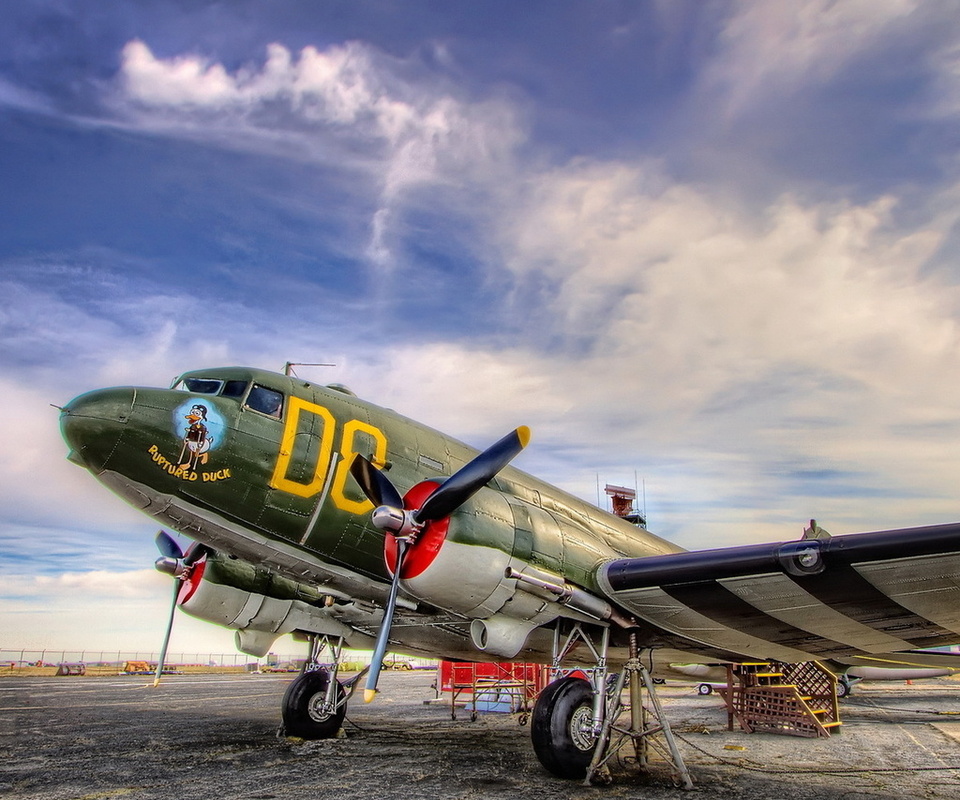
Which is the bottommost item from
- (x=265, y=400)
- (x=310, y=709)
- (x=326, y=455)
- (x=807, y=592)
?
(x=310, y=709)

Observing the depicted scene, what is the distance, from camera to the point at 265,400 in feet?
29.8

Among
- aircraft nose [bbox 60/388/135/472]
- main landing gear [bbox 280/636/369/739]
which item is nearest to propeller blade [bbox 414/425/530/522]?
aircraft nose [bbox 60/388/135/472]

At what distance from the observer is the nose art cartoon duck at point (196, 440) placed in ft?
27.1

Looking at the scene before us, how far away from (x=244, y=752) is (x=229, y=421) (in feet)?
→ 18.0

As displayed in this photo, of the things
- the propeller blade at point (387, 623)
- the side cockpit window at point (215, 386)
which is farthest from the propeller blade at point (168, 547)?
the propeller blade at point (387, 623)

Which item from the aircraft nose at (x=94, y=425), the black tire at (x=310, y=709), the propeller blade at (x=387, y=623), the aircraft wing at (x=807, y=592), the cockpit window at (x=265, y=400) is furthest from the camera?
the black tire at (x=310, y=709)

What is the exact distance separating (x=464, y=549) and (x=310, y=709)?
20.2 ft

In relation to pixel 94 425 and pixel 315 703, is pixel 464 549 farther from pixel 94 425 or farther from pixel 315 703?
pixel 315 703

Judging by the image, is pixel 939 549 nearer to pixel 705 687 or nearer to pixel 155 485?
pixel 155 485

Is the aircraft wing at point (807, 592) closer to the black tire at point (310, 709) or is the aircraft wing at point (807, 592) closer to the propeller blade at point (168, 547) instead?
the black tire at point (310, 709)

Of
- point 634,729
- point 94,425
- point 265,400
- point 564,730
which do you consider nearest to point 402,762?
point 564,730

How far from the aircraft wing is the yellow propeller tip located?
7.95 feet

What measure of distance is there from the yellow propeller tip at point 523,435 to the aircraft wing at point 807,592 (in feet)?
7.95

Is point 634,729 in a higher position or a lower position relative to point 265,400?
lower
